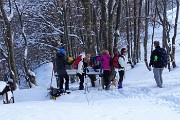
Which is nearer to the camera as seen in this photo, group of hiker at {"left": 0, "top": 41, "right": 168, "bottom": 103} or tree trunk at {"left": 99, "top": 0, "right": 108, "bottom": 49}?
group of hiker at {"left": 0, "top": 41, "right": 168, "bottom": 103}

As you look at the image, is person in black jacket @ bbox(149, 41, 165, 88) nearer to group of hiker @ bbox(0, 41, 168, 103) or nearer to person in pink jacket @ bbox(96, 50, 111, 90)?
group of hiker @ bbox(0, 41, 168, 103)

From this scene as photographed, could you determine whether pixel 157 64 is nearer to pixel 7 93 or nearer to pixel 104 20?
pixel 104 20

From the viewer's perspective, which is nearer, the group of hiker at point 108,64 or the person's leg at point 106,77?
the group of hiker at point 108,64

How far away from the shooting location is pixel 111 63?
46.3 ft

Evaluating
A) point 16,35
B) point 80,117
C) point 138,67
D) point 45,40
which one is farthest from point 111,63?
point 16,35

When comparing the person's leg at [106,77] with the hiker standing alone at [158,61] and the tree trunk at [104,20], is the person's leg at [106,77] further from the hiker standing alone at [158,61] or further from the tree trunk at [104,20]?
the hiker standing alone at [158,61]

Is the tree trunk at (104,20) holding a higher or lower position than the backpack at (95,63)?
higher

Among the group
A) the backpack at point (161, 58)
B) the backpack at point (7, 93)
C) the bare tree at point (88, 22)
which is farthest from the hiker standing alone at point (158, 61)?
the backpack at point (7, 93)

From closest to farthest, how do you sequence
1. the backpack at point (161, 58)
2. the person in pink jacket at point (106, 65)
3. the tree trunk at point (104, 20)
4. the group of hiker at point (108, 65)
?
the backpack at point (161, 58) → the group of hiker at point (108, 65) → the person in pink jacket at point (106, 65) → the tree trunk at point (104, 20)

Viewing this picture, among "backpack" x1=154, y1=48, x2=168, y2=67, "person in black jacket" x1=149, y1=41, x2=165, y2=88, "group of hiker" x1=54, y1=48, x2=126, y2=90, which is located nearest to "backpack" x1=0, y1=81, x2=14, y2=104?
"group of hiker" x1=54, y1=48, x2=126, y2=90

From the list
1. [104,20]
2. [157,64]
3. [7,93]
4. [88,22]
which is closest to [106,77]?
[157,64]

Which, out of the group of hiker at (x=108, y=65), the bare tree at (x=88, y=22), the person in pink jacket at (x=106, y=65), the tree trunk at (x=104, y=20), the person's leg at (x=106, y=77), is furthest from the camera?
the bare tree at (x=88, y=22)

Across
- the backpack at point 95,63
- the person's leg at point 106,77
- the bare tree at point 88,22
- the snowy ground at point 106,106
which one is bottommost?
the snowy ground at point 106,106

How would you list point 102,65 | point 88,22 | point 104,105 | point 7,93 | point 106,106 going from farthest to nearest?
point 88,22 → point 102,65 → point 7,93 → point 104,105 → point 106,106
